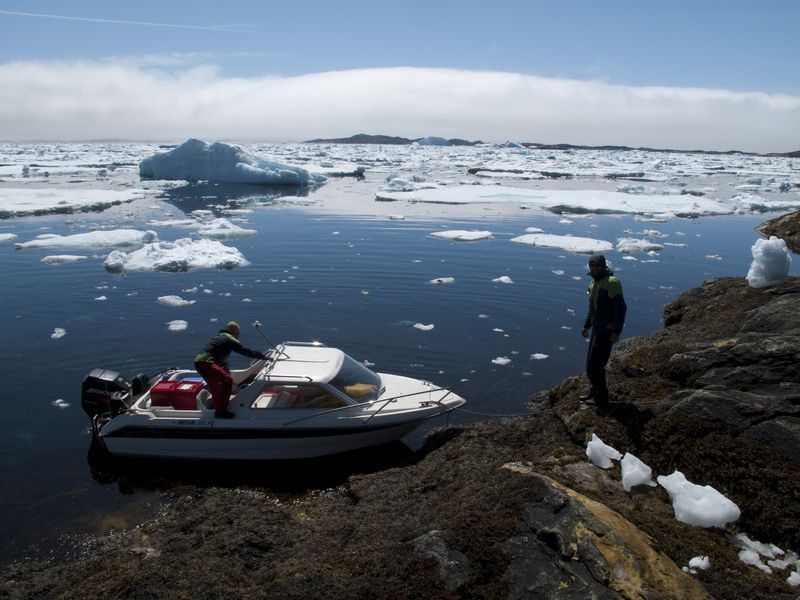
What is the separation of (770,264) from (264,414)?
9993mm

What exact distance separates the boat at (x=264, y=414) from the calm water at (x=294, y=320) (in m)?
0.70

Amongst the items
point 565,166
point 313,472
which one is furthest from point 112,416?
point 565,166

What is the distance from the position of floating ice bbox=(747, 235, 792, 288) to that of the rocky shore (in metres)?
2.28

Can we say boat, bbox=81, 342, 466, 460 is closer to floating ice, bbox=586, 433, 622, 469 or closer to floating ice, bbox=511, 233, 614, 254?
floating ice, bbox=586, 433, 622, 469

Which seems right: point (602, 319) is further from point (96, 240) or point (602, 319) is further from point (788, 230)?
point (96, 240)

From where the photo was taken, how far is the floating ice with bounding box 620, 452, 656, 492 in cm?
709

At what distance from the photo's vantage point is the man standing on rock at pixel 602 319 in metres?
8.37

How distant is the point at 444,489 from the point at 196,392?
4.82 m

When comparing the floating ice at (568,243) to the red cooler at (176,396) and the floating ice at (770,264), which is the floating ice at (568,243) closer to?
the floating ice at (770,264)

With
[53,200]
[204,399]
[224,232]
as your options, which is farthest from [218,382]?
[53,200]

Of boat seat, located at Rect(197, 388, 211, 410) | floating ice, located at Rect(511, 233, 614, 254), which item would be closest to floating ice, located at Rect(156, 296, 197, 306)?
boat seat, located at Rect(197, 388, 211, 410)

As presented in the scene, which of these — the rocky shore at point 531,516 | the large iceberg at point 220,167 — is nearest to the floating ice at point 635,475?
the rocky shore at point 531,516

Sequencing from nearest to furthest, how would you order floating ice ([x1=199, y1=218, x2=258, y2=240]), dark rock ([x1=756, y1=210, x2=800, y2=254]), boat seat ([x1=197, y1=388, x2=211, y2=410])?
1. boat seat ([x1=197, y1=388, x2=211, y2=410])
2. dark rock ([x1=756, y1=210, x2=800, y2=254])
3. floating ice ([x1=199, y1=218, x2=258, y2=240])

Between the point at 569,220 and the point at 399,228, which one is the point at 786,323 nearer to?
the point at 399,228
